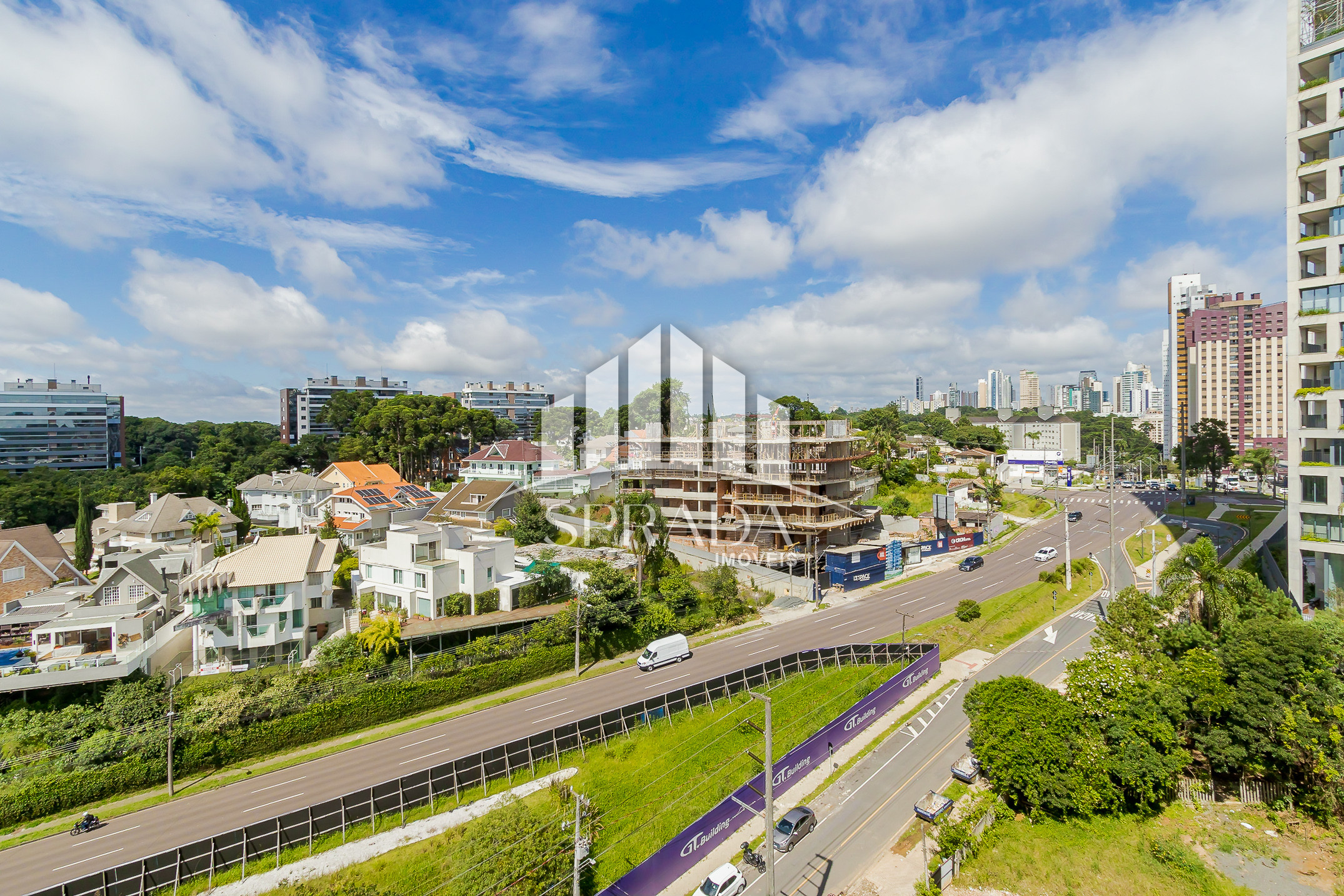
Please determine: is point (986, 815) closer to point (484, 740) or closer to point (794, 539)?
point (484, 740)

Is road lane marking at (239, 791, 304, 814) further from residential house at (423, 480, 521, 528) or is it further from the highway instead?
residential house at (423, 480, 521, 528)

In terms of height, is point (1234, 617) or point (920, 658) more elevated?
point (1234, 617)

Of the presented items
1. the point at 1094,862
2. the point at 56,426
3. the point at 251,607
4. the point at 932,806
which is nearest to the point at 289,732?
the point at 251,607

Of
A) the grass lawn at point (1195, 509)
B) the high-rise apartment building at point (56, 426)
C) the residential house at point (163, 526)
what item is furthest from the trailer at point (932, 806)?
the high-rise apartment building at point (56, 426)

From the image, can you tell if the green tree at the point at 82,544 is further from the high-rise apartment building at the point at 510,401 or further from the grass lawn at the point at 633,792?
the high-rise apartment building at the point at 510,401

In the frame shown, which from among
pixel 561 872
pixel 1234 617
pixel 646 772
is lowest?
pixel 646 772

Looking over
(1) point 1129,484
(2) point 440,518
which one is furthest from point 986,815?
(1) point 1129,484

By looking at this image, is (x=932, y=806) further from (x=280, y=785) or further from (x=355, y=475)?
(x=355, y=475)
